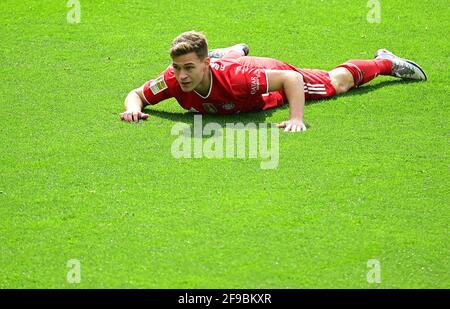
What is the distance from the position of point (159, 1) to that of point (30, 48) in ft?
5.94

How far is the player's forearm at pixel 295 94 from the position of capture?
7746 millimetres

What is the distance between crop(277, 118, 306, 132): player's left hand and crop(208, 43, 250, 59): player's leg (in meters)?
1.25

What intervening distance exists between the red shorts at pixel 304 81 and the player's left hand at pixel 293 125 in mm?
607

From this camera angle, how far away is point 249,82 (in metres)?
7.92

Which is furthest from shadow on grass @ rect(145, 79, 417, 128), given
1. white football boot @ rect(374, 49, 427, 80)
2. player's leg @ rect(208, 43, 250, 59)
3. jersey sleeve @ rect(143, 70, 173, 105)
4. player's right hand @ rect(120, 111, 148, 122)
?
player's leg @ rect(208, 43, 250, 59)

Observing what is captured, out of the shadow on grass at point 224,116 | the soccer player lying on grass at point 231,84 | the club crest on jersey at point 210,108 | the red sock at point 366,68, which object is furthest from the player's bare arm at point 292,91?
the red sock at point 366,68

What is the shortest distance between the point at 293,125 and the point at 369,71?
Result: 1.41 meters

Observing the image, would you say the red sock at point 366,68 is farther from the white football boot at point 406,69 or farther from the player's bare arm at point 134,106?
the player's bare arm at point 134,106

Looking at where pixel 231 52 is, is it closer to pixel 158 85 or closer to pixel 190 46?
pixel 158 85

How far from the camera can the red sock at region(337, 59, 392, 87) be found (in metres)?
8.65

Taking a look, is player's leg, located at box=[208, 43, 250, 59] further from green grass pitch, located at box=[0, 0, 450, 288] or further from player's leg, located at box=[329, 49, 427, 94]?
player's leg, located at box=[329, 49, 427, 94]
